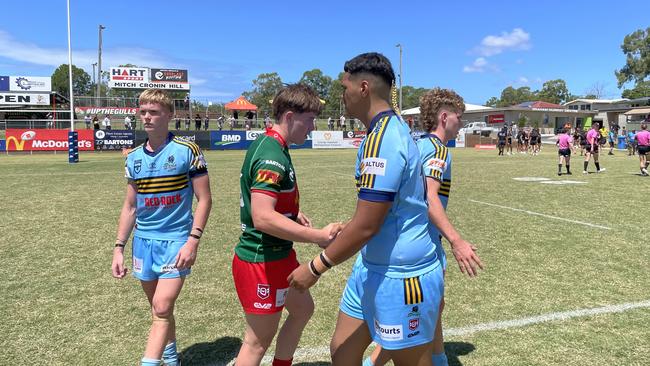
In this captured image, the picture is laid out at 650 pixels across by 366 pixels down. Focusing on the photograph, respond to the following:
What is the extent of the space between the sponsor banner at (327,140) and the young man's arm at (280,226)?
3997 cm

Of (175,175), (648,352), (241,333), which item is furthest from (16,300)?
(648,352)

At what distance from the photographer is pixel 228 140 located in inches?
1539

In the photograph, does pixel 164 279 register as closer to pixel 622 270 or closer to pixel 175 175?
pixel 175 175

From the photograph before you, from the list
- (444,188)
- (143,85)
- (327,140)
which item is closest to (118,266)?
(444,188)

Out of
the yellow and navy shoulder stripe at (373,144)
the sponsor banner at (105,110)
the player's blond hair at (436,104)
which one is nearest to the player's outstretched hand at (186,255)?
the yellow and navy shoulder stripe at (373,144)

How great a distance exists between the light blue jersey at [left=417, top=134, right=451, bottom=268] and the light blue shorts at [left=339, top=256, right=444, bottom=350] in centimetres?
70

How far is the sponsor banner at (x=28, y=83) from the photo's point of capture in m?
55.4

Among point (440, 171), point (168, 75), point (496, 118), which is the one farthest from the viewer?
point (496, 118)

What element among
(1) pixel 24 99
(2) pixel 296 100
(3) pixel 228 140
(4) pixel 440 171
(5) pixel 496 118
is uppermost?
(5) pixel 496 118

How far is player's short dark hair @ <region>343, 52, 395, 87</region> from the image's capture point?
6.95 feet

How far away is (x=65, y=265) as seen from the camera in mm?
6238

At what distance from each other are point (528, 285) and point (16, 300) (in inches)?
233

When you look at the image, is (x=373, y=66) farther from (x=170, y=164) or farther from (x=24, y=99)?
(x=24, y=99)

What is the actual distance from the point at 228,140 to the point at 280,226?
37919 millimetres
